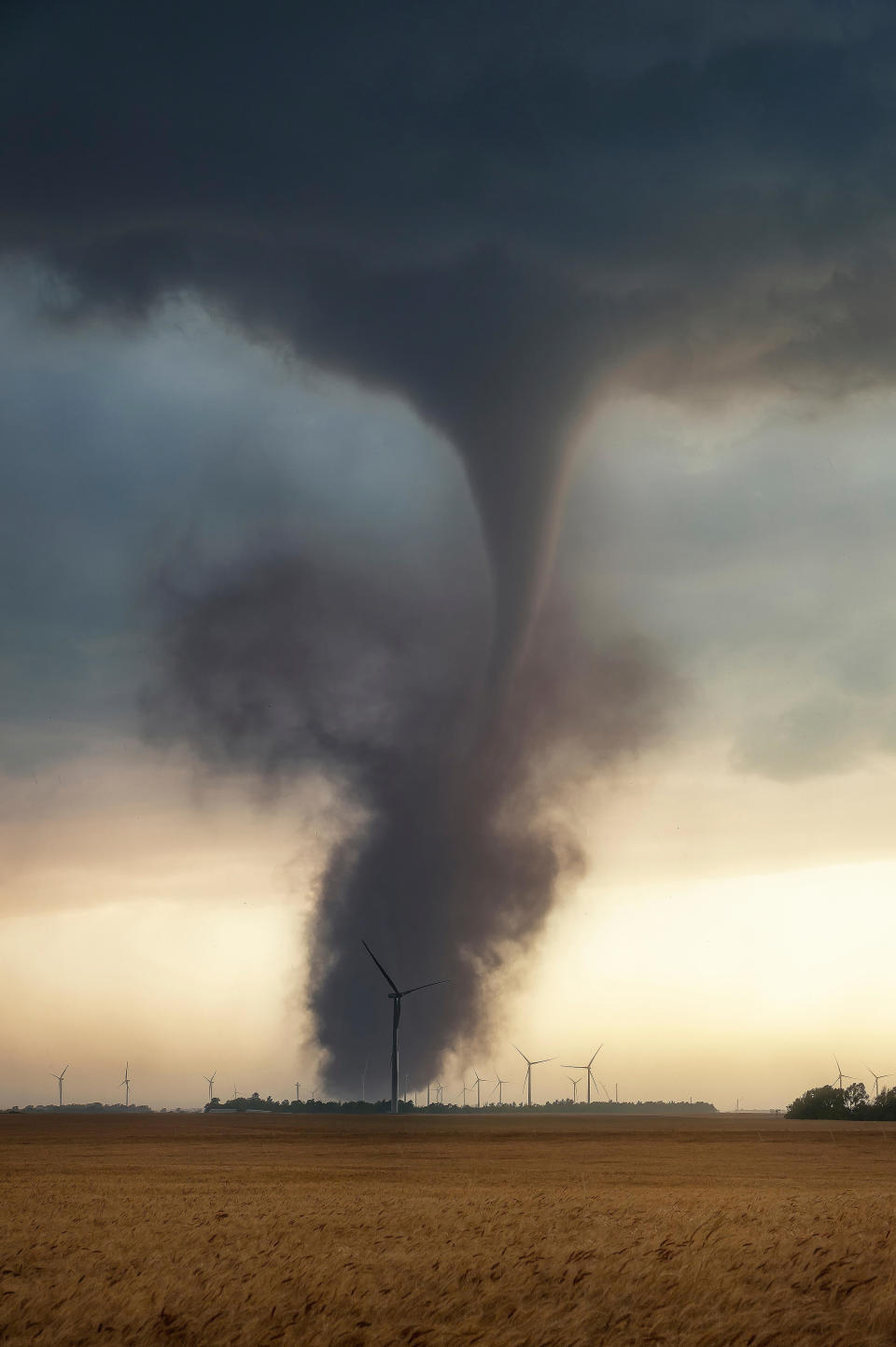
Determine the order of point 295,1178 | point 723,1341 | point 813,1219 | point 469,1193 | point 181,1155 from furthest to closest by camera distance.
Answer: point 181,1155, point 295,1178, point 469,1193, point 813,1219, point 723,1341

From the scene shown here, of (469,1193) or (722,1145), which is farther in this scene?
(722,1145)

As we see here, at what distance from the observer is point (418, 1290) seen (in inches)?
969

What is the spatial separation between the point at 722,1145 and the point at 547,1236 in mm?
98735

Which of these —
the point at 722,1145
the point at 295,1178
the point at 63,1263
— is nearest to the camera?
the point at 63,1263

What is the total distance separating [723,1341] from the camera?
21.5 metres

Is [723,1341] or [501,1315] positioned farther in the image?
[501,1315]

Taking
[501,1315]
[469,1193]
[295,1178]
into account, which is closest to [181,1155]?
[295,1178]

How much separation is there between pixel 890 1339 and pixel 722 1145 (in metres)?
106

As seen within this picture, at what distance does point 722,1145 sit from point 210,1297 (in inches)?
4206

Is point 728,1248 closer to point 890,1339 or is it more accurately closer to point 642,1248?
point 642,1248

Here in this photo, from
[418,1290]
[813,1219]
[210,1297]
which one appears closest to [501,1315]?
[418,1290]

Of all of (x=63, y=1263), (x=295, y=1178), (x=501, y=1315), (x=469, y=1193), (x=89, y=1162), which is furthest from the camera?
(x=89, y=1162)

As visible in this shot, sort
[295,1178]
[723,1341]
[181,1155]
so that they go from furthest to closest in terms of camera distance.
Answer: [181,1155] → [295,1178] → [723,1341]

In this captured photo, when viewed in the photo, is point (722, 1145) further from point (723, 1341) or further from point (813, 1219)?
point (723, 1341)
